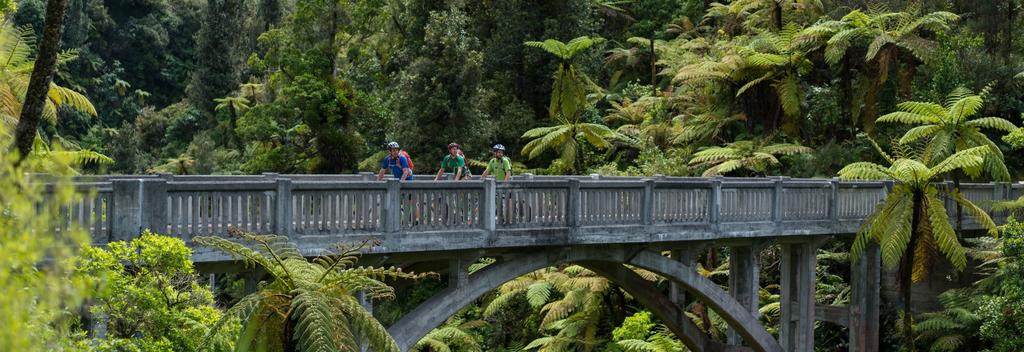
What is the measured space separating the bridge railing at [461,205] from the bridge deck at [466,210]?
12mm

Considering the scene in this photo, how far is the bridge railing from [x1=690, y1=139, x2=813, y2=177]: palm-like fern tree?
6.08 metres

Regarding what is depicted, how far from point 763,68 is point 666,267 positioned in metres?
12.3

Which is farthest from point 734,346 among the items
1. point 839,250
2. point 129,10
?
point 129,10

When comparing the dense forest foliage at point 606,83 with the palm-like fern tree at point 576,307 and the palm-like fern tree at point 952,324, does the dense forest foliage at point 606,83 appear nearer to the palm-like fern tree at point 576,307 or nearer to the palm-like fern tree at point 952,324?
the palm-like fern tree at point 576,307

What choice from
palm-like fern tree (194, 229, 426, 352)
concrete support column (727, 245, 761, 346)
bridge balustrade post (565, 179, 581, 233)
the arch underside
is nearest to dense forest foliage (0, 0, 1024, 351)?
palm-like fern tree (194, 229, 426, 352)

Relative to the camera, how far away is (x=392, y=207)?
12719 mm

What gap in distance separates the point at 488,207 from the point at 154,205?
13.4 feet

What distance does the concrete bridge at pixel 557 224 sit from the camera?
36.9 feet

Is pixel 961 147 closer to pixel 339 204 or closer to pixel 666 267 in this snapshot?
pixel 666 267

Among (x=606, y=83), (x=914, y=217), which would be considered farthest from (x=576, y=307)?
(x=606, y=83)

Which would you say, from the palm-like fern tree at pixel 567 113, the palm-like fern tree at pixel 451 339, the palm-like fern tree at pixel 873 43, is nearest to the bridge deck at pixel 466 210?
the palm-like fern tree at pixel 873 43

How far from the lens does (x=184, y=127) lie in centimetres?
5356

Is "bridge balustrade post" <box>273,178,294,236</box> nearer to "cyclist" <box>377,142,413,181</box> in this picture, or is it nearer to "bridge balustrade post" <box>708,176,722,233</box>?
"cyclist" <box>377,142,413,181</box>

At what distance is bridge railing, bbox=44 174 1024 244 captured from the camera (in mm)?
10750
